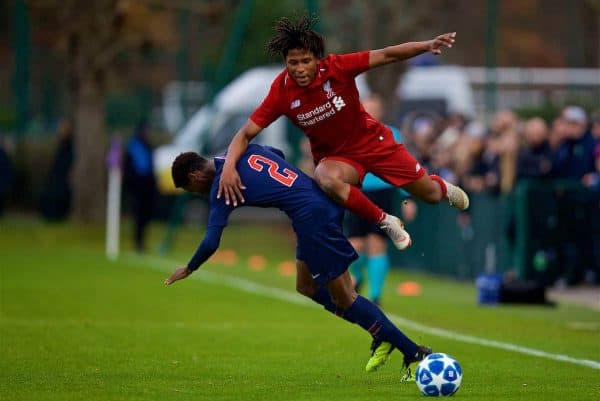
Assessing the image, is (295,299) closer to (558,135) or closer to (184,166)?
(558,135)

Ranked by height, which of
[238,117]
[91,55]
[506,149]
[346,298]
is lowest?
[346,298]

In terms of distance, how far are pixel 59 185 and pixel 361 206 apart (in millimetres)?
21085

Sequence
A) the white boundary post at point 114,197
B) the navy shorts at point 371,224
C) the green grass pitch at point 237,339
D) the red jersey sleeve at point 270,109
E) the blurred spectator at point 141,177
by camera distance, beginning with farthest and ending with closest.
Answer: the blurred spectator at point 141,177, the white boundary post at point 114,197, the navy shorts at point 371,224, the red jersey sleeve at point 270,109, the green grass pitch at point 237,339

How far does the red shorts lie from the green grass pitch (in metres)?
1.41

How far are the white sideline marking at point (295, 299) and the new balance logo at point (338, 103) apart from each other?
2605 mm

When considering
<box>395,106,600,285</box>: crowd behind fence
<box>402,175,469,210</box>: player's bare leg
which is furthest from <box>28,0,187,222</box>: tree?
<box>402,175,469,210</box>: player's bare leg

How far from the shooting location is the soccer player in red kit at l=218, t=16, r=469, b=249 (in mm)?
9586

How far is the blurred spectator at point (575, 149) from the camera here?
17922 mm

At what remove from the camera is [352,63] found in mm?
9844

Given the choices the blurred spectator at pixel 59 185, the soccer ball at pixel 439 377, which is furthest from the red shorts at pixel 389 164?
the blurred spectator at pixel 59 185

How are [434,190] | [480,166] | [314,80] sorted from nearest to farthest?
1. [314,80]
2. [434,190]
3. [480,166]

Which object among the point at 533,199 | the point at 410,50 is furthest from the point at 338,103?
the point at 533,199

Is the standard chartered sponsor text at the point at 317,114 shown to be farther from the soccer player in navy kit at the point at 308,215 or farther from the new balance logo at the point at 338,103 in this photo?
the soccer player in navy kit at the point at 308,215

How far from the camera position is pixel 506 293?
15836mm
